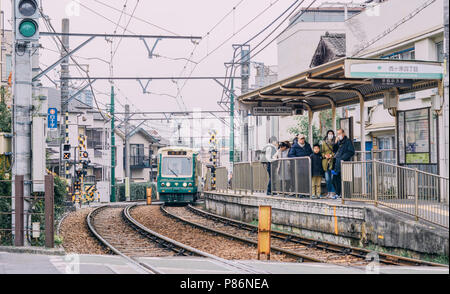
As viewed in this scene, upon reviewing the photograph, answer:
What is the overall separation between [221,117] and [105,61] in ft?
52.5

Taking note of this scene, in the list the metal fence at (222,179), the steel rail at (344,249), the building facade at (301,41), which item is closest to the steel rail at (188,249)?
the steel rail at (344,249)

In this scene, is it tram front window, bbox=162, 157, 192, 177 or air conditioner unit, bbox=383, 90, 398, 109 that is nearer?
air conditioner unit, bbox=383, 90, 398, 109

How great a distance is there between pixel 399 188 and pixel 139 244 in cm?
689

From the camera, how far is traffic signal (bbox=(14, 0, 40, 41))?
1204 cm

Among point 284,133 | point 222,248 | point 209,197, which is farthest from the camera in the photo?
point 284,133

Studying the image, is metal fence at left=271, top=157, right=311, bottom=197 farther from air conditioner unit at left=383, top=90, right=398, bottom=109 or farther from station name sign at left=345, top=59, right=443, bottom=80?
station name sign at left=345, top=59, right=443, bottom=80

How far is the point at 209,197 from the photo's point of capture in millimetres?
29094

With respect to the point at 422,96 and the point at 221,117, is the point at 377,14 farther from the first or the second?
the point at 221,117

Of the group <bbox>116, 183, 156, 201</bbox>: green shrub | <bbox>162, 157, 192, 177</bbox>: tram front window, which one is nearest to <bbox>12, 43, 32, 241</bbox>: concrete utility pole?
<bbox>162, 157, 192, 177</bbox>: tram front window

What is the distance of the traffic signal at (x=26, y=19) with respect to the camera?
12039 mm

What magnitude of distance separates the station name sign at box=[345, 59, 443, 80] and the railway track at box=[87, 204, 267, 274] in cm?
476

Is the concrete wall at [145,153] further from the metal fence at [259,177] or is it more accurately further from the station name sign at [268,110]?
the station name sign at [268,110]

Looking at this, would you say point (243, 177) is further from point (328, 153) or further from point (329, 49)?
point (329, 49)
